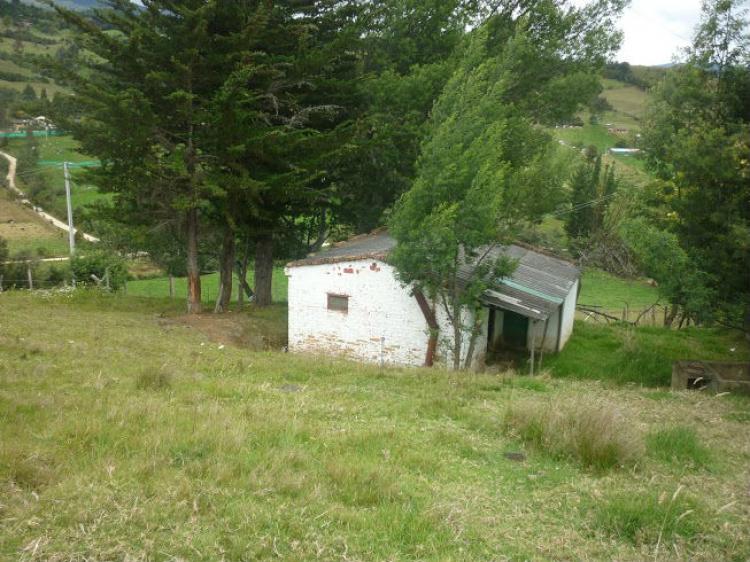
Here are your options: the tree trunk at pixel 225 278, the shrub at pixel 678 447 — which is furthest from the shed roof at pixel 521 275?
the shrub at pixel 678 447

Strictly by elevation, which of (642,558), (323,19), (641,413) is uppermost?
(323,19)

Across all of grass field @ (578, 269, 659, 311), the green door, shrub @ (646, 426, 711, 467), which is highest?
shrub @ (646, 426, 711, 467)

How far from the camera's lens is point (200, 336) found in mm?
14906

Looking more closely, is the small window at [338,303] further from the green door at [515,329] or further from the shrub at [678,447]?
the shrub at [678,447]

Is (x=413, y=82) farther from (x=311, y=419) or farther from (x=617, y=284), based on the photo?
(x=617, y=284)

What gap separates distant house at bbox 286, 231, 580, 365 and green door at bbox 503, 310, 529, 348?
2.32ft

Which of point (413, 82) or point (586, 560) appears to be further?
point (413, 82)

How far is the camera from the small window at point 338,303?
15562mm

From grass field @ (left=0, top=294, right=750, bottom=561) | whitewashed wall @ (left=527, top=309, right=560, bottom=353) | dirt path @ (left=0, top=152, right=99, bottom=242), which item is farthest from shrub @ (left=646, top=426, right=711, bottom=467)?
dirt path @ (left=0, top=152, right=99, bottom=242)

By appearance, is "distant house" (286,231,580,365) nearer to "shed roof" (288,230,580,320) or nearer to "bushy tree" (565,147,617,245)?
"shed roof" (288,230,580,320)

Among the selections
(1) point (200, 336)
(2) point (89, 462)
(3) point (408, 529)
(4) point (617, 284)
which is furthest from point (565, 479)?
(4) point (617, 284)

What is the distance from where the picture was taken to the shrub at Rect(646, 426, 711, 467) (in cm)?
633

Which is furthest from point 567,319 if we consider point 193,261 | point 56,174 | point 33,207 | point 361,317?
point 56,174

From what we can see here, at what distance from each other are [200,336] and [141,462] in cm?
1010
